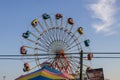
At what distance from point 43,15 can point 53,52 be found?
7.23m

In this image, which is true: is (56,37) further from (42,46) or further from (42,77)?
(42,77)

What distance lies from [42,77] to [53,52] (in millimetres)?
17776

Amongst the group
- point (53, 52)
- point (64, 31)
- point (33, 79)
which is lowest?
point (33, 79)

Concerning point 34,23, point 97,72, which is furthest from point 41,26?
point 97,72

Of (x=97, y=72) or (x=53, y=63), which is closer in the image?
(x=97, y=72)

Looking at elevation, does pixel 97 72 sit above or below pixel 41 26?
below

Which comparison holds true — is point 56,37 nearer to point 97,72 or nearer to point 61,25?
point 61,25

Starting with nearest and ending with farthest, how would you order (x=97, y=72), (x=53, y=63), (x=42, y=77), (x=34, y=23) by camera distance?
(x=42, y=77)
(x=97, y=72)
(x=53, y=63)
(x=34, y=23)

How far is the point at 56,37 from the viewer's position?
4900 centimetres

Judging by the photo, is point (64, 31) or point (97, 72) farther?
point (64, 31)

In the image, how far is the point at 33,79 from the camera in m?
29.5

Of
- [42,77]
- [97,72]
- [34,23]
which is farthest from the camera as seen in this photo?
[34,23]

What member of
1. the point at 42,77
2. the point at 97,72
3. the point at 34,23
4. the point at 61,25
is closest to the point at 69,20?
the point at 61,25

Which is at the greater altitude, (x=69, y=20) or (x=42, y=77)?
(x=69, y=20)
